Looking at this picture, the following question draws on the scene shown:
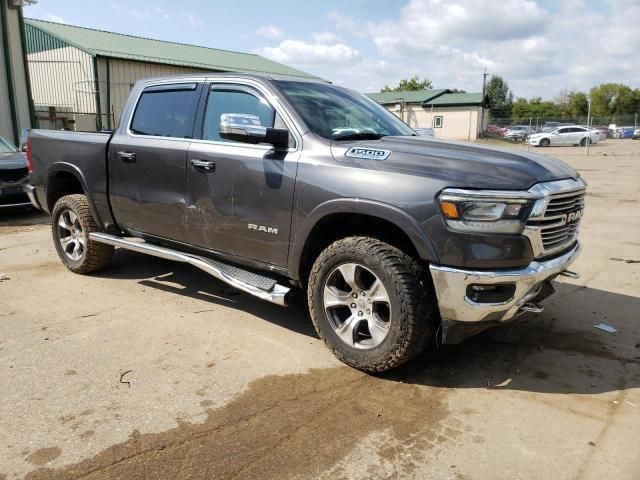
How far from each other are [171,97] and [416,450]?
12.1 feet

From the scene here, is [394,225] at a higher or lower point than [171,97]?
lower

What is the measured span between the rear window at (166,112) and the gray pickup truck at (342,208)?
2 cm

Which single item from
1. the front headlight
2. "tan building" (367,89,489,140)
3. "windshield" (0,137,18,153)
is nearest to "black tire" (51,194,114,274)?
the front headlight

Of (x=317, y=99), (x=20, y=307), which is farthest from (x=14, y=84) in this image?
(x=317, y=99)

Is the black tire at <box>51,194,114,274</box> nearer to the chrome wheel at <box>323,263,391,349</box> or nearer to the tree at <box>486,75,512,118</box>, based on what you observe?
the chrome wheel at <box>323,263,391,349</box>

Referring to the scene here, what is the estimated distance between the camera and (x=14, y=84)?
15586mm

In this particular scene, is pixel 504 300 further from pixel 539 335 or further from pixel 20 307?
pixel 20 307

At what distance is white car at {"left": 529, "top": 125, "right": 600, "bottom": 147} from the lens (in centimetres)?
4259

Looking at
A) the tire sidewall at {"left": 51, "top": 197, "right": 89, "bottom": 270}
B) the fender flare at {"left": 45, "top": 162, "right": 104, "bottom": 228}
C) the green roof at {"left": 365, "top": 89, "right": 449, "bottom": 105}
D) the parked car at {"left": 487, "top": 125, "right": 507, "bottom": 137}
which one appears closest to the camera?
the fender flare at {"left": 45, "top": 162, "right": 104, "bottom": 228}

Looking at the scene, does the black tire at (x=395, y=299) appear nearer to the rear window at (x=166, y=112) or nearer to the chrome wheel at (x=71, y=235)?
the rear window at (x=166, y=112)

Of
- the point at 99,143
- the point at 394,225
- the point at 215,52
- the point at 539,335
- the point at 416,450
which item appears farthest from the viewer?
the point at 215,52

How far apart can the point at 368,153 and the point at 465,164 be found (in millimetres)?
639

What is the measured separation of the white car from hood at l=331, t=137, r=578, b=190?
42.6 meters

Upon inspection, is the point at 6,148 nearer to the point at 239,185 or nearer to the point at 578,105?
the point at 239,185
